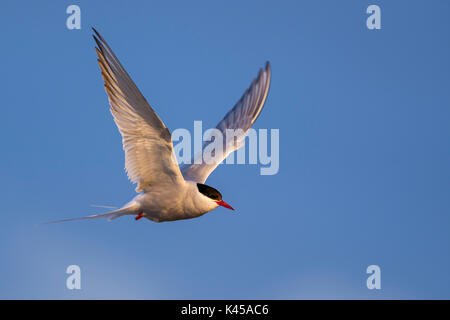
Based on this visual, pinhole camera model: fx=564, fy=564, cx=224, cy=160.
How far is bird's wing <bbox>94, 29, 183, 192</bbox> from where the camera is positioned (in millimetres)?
7235

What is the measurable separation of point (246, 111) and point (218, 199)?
3.03 m

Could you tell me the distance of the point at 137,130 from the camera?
775cm

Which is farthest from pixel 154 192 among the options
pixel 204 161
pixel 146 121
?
pixel 204 161

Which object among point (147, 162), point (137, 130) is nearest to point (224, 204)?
point (147, 162)

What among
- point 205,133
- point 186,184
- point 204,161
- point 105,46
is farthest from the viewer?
point 205,133

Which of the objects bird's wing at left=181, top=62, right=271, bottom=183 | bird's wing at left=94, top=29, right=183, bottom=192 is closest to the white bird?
bird's wing at left=94, top=29, right=183, bottom=192

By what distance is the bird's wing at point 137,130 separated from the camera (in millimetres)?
7235

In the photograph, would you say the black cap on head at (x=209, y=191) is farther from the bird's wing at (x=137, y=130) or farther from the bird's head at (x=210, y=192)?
the bird's wing at (x=137, y=130)

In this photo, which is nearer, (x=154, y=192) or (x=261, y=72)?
(x=154, y=192)

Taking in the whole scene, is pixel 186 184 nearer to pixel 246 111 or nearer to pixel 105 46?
pixel 105 46

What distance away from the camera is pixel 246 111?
1099 cm

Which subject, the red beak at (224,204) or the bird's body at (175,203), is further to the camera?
the red beak at (224,204)

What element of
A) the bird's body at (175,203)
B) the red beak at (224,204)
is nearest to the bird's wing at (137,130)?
the bird's body at (175,203)

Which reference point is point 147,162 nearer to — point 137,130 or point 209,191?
point 137,130
